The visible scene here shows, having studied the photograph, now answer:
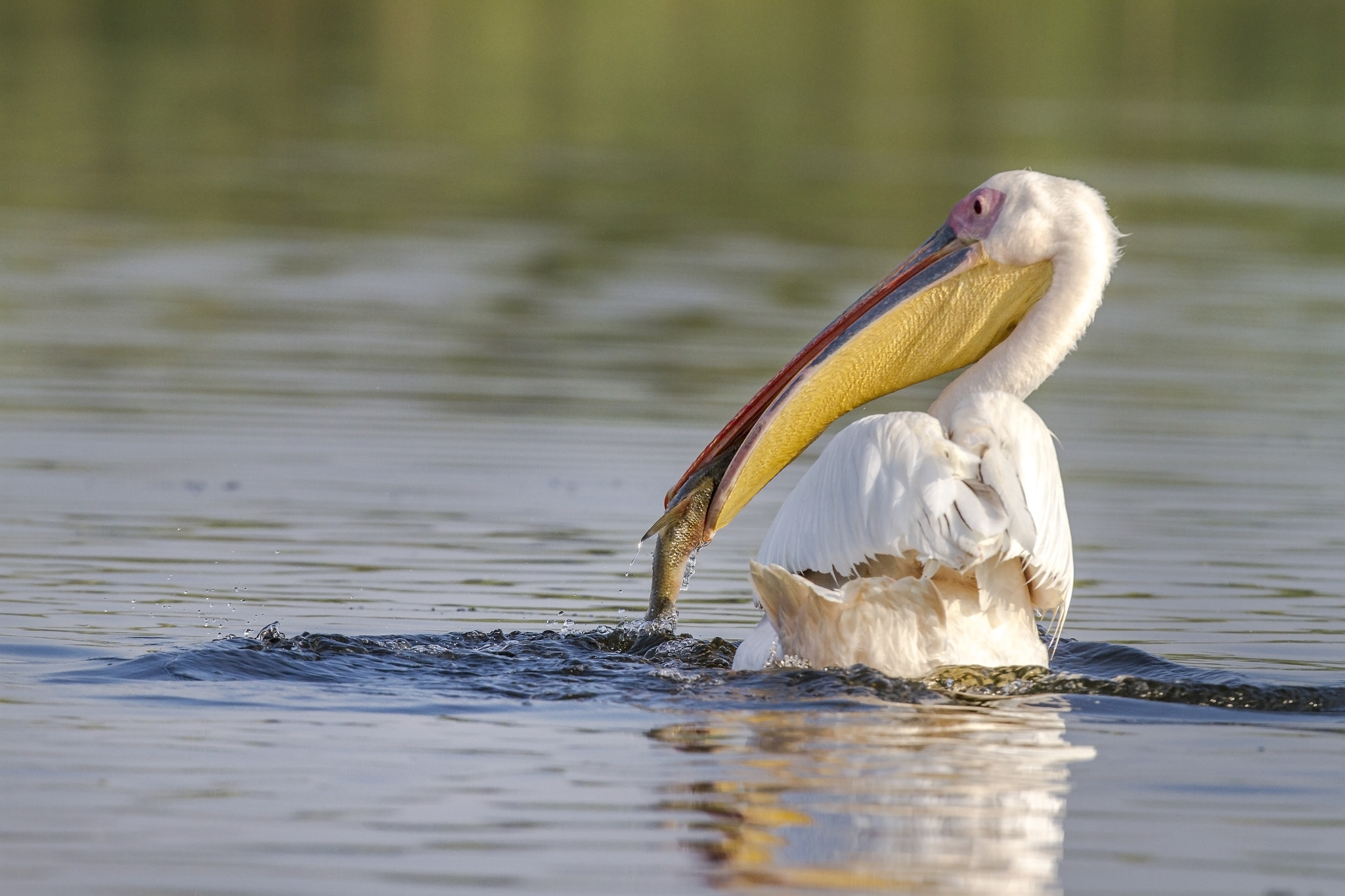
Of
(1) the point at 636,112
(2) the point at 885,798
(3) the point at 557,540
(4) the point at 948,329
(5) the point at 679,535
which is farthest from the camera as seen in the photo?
(1) the point at 636,112

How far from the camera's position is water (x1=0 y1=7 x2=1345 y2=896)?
185 inches

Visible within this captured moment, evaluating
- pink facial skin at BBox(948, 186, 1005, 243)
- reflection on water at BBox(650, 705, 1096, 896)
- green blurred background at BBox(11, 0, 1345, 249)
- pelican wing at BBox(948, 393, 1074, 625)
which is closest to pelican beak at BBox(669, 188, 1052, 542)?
pink facial skin at BBox(948, 186, 1005, 243)

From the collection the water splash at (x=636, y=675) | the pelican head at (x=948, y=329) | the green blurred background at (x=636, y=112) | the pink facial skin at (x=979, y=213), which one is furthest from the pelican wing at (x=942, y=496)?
the green blurred background at (x=636, y=112)

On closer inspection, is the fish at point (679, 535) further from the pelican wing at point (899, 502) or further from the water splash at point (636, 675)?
the pelican wing at point (899, 502)

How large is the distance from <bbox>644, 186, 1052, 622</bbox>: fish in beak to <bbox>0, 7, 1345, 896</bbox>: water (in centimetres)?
50

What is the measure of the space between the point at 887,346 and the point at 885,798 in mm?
2250

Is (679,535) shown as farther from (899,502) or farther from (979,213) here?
(979,213)

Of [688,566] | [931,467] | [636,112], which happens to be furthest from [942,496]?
[636,112]

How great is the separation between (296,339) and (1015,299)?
7.34 meters

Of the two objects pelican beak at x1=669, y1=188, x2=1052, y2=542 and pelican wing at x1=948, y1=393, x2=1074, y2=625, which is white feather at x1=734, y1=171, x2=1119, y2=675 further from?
pelican beak at x1=669, y1=188, x2=1052, y2=542

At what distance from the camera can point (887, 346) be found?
684 cm

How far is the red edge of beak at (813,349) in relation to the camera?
6707mm

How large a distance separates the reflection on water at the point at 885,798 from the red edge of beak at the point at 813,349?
3.69 feet

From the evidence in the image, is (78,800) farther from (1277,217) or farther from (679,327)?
(1277,217)
